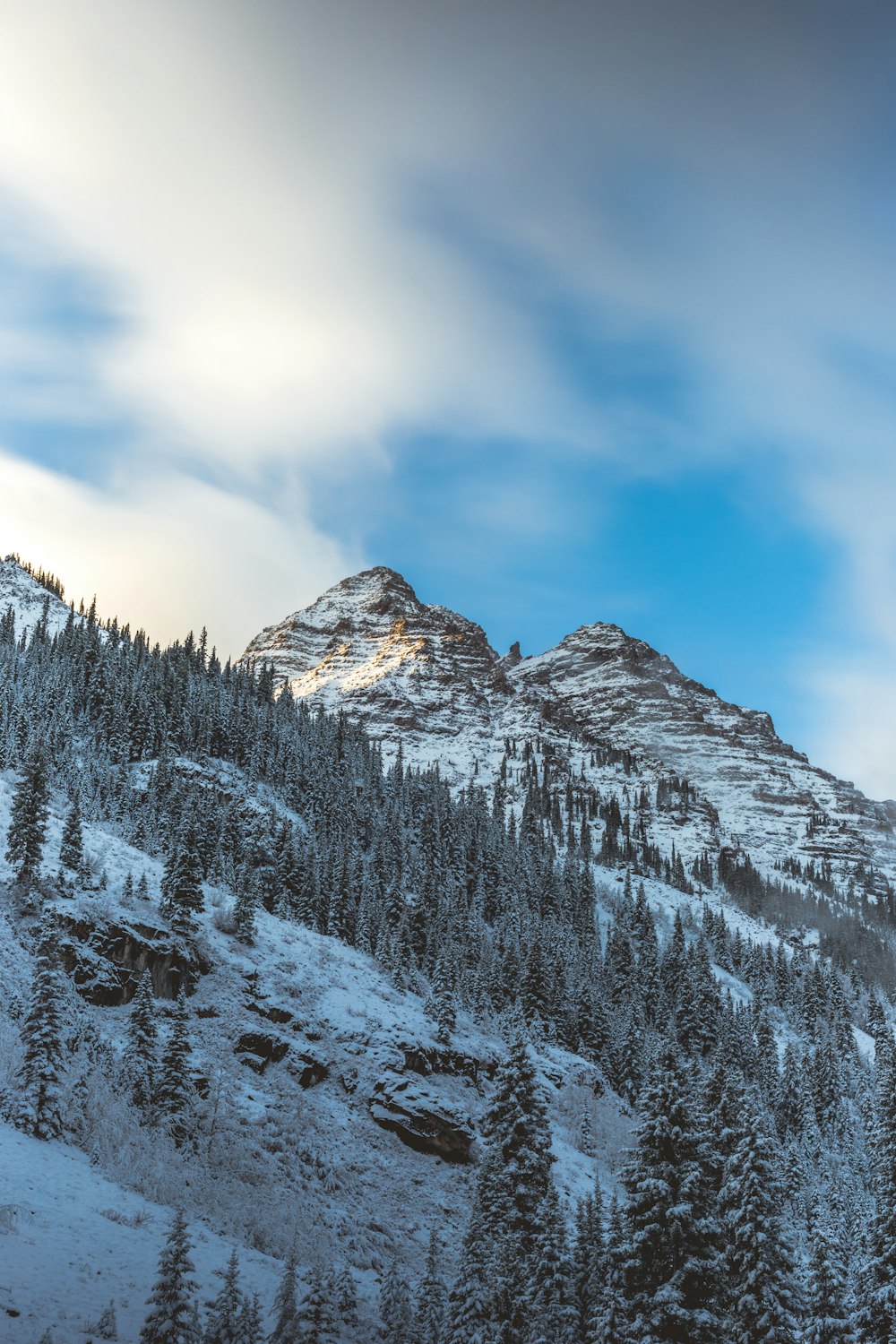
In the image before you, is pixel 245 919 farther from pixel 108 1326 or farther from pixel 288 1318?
pixel 108 1326

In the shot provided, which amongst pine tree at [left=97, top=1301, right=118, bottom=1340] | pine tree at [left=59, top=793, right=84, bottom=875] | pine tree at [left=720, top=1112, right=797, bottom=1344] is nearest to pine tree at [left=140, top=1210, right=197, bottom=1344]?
pine tree at [left=97, top=1301, right=118, bottom=1340]

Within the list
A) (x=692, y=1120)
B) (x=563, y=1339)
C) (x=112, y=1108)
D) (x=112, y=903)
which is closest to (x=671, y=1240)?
(x=692, y=1120)

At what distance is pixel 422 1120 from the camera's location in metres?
48.8

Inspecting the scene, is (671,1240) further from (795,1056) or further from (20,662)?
(20,662)

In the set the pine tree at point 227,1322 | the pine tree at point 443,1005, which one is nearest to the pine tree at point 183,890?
the pine tree at point 443,1005

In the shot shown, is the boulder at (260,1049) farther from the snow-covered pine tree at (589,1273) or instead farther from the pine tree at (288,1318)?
the snow-covered pine tree at (589,1273)

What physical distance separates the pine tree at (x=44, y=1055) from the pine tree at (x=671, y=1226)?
20.9 metres

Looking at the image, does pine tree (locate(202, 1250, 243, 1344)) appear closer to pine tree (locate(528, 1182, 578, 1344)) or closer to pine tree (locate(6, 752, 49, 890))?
pine tree (locate(528, 1182, 578, 1344))

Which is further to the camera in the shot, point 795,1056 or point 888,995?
point 888,995

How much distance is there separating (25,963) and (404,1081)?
2141 cm

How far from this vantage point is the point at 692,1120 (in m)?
24.2

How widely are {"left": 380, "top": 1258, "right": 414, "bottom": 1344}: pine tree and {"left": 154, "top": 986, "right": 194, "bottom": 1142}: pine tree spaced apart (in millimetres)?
11208

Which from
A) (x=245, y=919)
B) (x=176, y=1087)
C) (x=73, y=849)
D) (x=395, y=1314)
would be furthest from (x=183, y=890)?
(x=395, y=1314)

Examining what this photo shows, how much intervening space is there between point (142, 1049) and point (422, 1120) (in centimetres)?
1633
